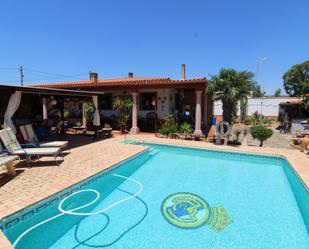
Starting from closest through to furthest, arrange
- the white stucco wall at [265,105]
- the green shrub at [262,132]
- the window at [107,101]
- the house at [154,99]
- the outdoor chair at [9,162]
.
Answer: the outdoor chair at [9,162], the green shrub at [262,132], the house at [154,99], the window at [107,101], the white stucco wall at [265,105]

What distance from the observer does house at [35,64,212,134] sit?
11.9 metres

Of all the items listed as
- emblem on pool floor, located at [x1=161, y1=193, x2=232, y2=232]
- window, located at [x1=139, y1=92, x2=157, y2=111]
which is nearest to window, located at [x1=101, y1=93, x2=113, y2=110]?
window, located at [x1=139, y1=92, x2=157, y2=111]

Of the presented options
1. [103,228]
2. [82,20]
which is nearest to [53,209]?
[103,228]

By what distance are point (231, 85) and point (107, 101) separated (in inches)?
420

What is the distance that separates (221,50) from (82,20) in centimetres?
1305

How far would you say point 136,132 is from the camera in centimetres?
1364

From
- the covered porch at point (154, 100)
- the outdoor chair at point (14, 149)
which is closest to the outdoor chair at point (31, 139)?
the outdoor chair at point (14, 149)

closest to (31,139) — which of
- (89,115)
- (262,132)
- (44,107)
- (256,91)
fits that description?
(89,115)

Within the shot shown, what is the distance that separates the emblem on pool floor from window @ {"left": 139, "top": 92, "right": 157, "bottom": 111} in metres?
10.5

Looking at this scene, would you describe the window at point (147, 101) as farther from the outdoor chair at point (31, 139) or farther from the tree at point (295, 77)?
the tree at point (295, 77)

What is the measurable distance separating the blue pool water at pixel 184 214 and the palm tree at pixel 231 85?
13.3 ft

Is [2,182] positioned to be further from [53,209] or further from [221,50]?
[221,50]

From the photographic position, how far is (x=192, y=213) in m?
4.44

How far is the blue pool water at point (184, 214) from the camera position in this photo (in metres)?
3.56
